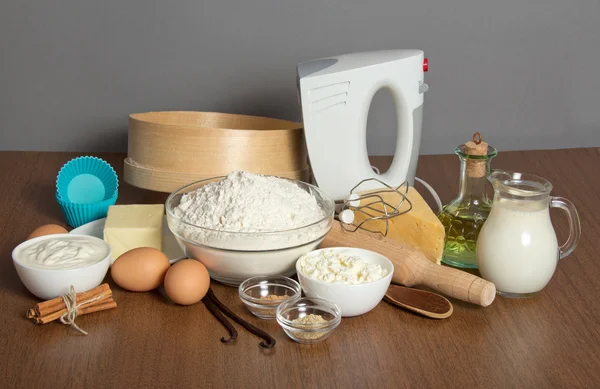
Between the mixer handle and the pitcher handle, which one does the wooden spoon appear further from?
the mixer handle

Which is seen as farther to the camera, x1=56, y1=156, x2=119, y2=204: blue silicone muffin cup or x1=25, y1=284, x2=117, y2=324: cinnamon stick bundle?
x1=56, y1=156, x2=119, y2=204: blue silicone muffin cup

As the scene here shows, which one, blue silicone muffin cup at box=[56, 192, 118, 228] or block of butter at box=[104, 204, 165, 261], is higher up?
block of butter at box=[104, 204, 165, 261]

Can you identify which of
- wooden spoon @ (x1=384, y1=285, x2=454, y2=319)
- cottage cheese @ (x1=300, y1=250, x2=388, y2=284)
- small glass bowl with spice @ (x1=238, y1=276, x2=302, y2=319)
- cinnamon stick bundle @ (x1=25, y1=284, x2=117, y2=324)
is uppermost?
cottage cheese @ (x1=300, y1=250, x2=388, y2=284)

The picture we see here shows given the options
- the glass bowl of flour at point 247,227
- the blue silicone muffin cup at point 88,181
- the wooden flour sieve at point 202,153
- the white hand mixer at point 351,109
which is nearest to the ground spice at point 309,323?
the glass bowl of flour at point 247,227

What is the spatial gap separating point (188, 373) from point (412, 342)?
0.96ft

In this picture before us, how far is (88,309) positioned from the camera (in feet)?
3.63

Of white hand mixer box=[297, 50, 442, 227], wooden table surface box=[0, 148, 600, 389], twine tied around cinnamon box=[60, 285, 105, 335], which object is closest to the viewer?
wooden table surface box=[0, 148, 600, 389]

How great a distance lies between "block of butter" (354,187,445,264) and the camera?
1222 mm

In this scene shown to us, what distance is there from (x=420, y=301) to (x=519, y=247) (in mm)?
159

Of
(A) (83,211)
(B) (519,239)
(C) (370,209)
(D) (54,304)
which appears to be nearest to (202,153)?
(A) (83,211)

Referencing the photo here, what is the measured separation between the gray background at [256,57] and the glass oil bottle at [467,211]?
2.56ft

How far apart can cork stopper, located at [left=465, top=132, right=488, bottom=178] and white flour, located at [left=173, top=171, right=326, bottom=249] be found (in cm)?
24

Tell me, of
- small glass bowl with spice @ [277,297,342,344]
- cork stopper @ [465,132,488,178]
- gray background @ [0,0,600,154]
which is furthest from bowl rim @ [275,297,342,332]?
gray background @ [0,0,600,154]

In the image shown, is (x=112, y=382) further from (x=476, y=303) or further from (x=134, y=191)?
(x=134, y=191)
